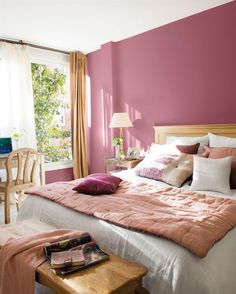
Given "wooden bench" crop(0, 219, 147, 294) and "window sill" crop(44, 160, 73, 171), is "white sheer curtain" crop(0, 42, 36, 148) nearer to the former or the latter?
"window sill" crop(44, 160, 73, 171)

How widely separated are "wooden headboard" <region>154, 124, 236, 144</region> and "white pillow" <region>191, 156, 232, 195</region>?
722 mm

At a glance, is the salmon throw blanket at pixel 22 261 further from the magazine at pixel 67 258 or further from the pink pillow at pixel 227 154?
the pink pillow at pixel 227 154

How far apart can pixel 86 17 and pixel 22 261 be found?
2.79m

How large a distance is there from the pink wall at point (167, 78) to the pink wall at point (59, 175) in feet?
1.60

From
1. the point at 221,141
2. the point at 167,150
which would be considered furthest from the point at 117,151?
the point at 221,141

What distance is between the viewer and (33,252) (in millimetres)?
A: 1371

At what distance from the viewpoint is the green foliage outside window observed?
4.25m

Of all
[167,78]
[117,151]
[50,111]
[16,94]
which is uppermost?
[167,78]

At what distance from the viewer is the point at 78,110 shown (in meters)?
4.47

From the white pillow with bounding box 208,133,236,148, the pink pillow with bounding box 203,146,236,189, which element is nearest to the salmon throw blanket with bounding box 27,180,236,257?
the pink pillow with bounding box 203,146,236,189

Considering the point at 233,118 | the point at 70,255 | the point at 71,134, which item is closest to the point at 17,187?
the point at 71,134

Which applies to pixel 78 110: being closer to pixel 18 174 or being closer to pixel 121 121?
pixel 121 121

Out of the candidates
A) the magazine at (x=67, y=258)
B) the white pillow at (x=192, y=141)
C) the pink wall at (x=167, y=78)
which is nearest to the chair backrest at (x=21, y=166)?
the pink wall at (x=167, y=78)

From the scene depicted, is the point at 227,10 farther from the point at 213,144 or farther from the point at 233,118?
the point at 213,144
